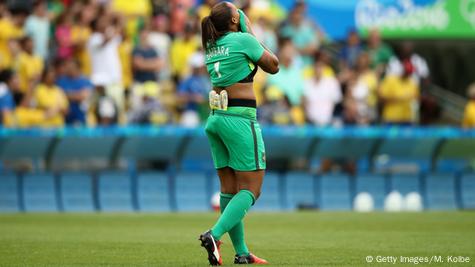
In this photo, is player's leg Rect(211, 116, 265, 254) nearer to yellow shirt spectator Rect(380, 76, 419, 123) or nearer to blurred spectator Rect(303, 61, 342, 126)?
blurred spectator Rect(303, 61, 342, 126)

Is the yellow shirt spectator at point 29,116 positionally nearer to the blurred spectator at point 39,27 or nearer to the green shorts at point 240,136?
the blurred spectator at point 39,27

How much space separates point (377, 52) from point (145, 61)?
685 centimetres

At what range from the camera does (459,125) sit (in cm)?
2583

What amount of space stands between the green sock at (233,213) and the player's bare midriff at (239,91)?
881 mm

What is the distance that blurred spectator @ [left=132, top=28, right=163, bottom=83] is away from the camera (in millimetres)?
22000

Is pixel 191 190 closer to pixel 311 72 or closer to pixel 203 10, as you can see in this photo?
pixel 311 72

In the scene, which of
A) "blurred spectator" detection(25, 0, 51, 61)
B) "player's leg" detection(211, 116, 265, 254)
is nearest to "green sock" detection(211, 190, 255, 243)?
"player's leg" detection(211, 116, 265, 254)

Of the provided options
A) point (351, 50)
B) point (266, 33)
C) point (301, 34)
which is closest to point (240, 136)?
point (266, 33)

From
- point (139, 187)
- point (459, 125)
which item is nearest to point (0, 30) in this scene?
point (139, 187)

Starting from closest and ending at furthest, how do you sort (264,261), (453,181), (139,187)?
(264,261), (139,187), (453,181)

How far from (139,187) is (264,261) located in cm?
1031

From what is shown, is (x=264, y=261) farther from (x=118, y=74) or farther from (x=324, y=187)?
(x=118, y=74)

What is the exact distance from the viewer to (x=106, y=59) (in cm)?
2197

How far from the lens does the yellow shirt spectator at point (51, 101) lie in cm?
2048
